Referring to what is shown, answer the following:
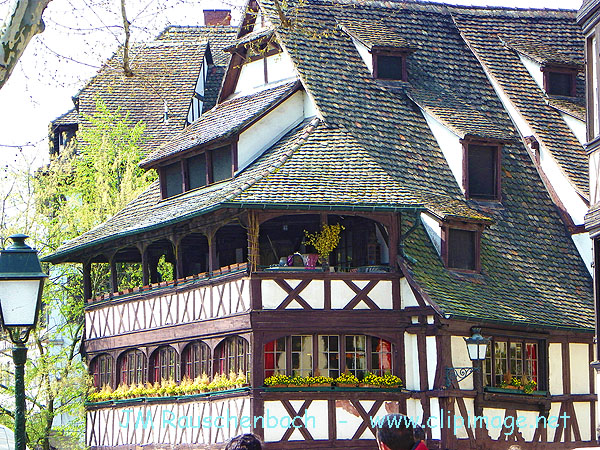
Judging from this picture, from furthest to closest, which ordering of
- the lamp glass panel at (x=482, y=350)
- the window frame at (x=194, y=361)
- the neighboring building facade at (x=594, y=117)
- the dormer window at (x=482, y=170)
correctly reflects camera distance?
the dormer window at (x=482, y=170), the window frame at (x=194, y=361), the lamp glass panel at (x=482, y=350), the neighboring building facade at (x=594, y=117)

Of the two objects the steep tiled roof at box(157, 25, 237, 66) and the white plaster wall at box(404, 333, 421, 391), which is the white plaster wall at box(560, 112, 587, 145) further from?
the steep tiled roof at box(157, 25, 237, 66)

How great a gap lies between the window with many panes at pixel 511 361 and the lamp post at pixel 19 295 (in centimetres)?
1534

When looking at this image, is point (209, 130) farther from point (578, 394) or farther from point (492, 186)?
point (578, 394)

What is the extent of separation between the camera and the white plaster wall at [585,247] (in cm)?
3098

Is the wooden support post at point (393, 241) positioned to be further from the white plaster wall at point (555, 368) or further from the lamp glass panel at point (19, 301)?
the lamp glass panel at point (19, 301)

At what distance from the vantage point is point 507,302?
28.6 metres

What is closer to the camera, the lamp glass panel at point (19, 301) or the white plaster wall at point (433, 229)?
the lamp glass panel at point (19, 301)

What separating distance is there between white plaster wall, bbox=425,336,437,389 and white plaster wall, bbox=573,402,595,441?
A: 3.85 metres

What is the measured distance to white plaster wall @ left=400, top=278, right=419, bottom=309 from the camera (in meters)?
27.5

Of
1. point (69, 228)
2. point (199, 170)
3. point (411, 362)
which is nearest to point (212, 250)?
point (199, 170)

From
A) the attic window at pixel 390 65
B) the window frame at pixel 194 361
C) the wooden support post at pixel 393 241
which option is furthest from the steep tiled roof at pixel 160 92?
the wooden support post at pixel 393 241

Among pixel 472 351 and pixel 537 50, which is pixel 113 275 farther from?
pixel 537 50

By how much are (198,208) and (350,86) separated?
540cm

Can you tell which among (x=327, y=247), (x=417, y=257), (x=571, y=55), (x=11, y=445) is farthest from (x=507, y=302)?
(x=11, y=445)
